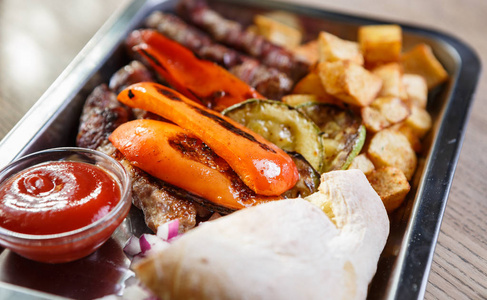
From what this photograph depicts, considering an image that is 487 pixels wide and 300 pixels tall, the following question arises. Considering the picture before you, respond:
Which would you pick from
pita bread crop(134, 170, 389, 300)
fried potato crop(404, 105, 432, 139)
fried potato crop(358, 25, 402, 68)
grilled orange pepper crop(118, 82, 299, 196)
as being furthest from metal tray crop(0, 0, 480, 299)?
grilled orange pepper crop(118, 82, 299, 196)

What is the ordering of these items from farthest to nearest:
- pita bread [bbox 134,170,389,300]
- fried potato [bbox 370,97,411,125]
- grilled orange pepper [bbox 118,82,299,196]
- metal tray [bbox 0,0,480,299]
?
fried potato [bbox 370,97,411,125] < grilled orange pepper [bbox 118,82,299,196] < metal tray [bbox 0,0,480,299] < pita bread [bbox 134,170,389,300]

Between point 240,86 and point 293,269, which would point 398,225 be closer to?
point 293,269

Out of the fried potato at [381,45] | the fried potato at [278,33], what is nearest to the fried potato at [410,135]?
the fried potato at [381,45]

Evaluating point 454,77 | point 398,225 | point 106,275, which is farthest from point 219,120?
point 454,77

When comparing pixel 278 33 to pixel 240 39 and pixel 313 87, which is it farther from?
pixel 313 87

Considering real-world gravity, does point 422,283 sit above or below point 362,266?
below

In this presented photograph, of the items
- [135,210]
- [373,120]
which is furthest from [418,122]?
[135,210]

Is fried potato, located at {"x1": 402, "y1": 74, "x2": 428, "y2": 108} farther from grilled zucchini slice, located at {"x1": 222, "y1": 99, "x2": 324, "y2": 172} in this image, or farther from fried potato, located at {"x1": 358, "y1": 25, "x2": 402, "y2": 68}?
grilled zucchini slice, located at {"x1": 222, "y1": 99, "x2": 324, "y2": 172}
